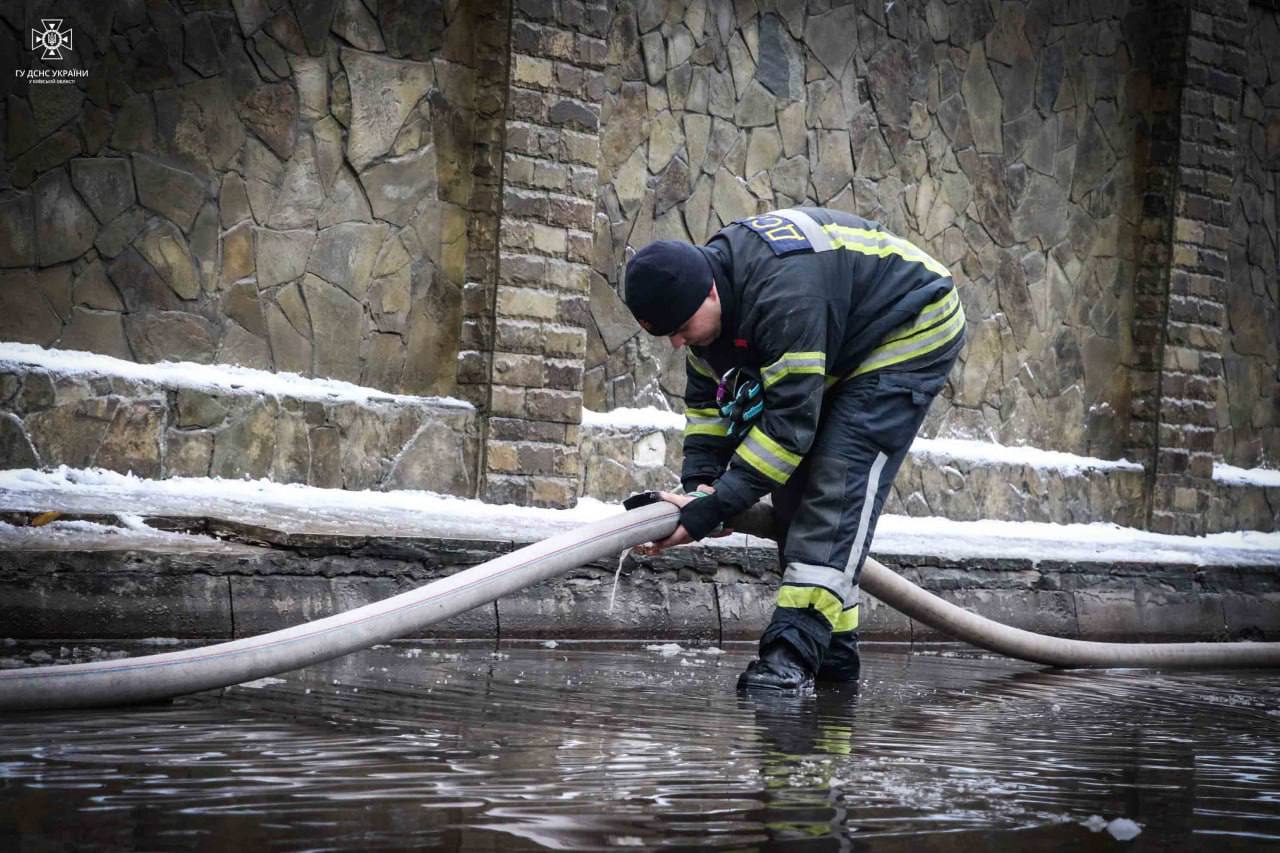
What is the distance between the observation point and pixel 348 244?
815cm

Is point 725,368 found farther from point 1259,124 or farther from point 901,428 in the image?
point 1259,124

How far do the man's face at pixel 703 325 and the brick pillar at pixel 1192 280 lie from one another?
7.87 metres

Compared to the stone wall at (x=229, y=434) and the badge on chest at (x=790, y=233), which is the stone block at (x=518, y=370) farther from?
the badge on chest at (x=790, y=233)

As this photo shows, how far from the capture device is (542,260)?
8.27 meters

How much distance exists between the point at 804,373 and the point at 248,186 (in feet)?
14.9

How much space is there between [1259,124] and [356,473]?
8.28 meters

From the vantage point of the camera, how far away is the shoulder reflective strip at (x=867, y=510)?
4.52 m

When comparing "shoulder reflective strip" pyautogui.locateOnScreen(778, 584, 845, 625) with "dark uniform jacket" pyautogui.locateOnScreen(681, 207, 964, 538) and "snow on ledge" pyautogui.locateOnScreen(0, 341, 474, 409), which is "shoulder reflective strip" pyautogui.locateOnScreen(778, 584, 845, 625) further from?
"snow on ledge" pyautogui.locateOnScreen(0, 341, 474, 409)

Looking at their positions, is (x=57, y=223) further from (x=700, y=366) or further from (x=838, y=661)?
(x=838, y=661)

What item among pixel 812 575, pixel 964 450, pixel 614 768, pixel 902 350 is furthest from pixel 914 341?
pixel 964 450

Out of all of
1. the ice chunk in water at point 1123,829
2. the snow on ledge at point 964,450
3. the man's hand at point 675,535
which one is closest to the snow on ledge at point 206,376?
the snow on ledge at point 964,450

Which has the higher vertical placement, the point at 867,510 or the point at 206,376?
the point at 206,376

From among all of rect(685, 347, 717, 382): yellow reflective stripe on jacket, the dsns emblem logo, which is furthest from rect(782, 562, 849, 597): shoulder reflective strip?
the dsns emblem logo

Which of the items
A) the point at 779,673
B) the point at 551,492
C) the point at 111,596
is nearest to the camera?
the point at 779,673
